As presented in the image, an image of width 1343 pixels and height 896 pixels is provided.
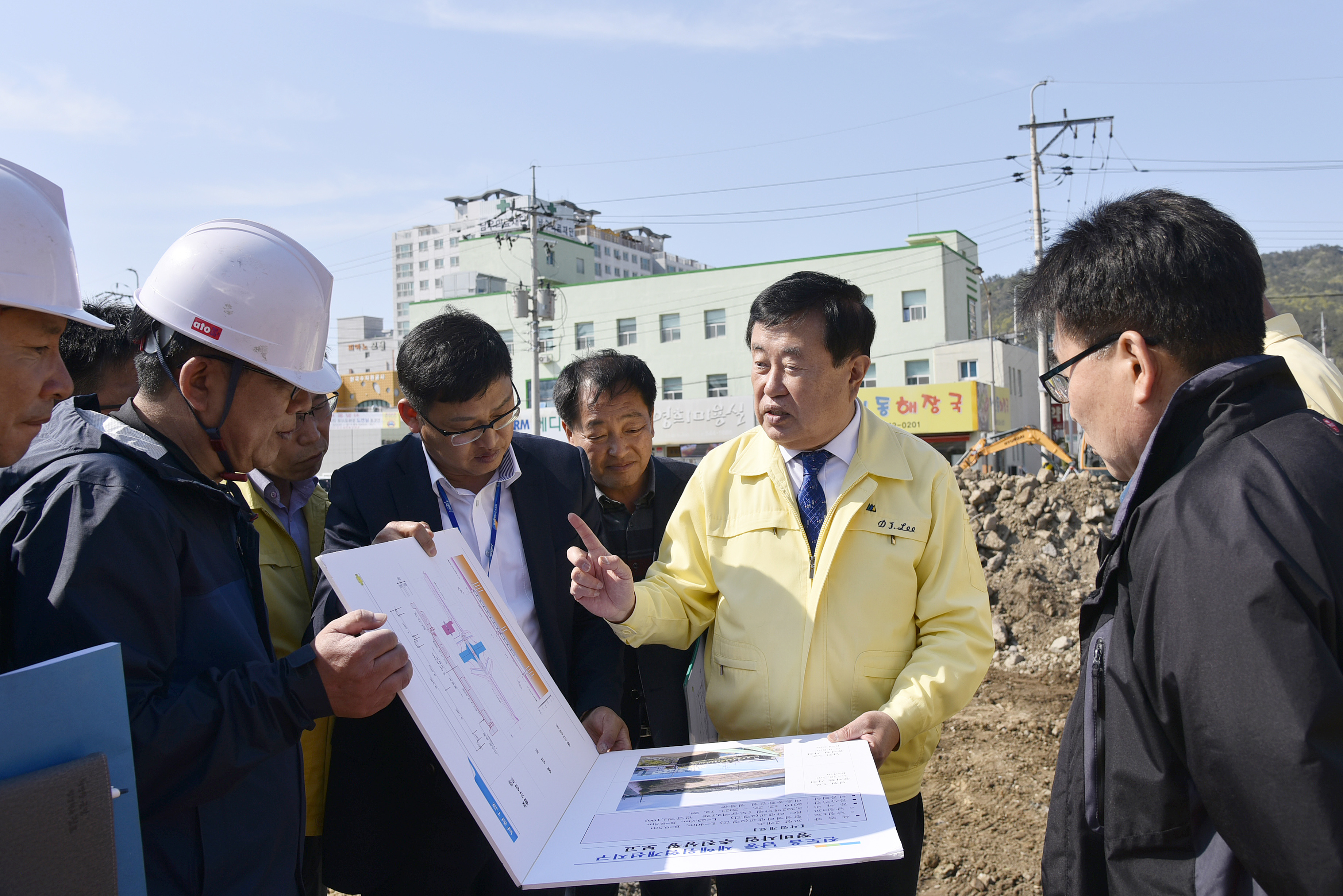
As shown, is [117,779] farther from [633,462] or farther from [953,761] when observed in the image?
[953,761]

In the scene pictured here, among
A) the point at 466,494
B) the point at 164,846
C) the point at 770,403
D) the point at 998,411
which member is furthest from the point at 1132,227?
the point at 998,411

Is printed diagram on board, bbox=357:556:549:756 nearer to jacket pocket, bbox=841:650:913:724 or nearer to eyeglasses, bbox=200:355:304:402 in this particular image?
eyeglasses, bbox=200:355:304:402

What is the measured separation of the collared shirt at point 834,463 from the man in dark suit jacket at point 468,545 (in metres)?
0.73

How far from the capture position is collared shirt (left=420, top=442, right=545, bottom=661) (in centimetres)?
273

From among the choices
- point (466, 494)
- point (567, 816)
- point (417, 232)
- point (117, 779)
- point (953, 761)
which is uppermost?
point (417, 232)

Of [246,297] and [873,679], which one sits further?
[873,679]

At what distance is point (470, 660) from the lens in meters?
2.07

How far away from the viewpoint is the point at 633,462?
146 inches

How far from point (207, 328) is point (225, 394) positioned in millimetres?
153

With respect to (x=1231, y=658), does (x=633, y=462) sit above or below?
above

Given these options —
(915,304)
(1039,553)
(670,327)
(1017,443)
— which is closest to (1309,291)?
(915,304)

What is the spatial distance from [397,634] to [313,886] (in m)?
1.58

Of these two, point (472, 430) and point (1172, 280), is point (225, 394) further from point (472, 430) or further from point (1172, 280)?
point (1172, 280)

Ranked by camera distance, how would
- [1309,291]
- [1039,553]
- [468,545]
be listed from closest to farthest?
[468,545] → [1039,553] → [1309,291]
